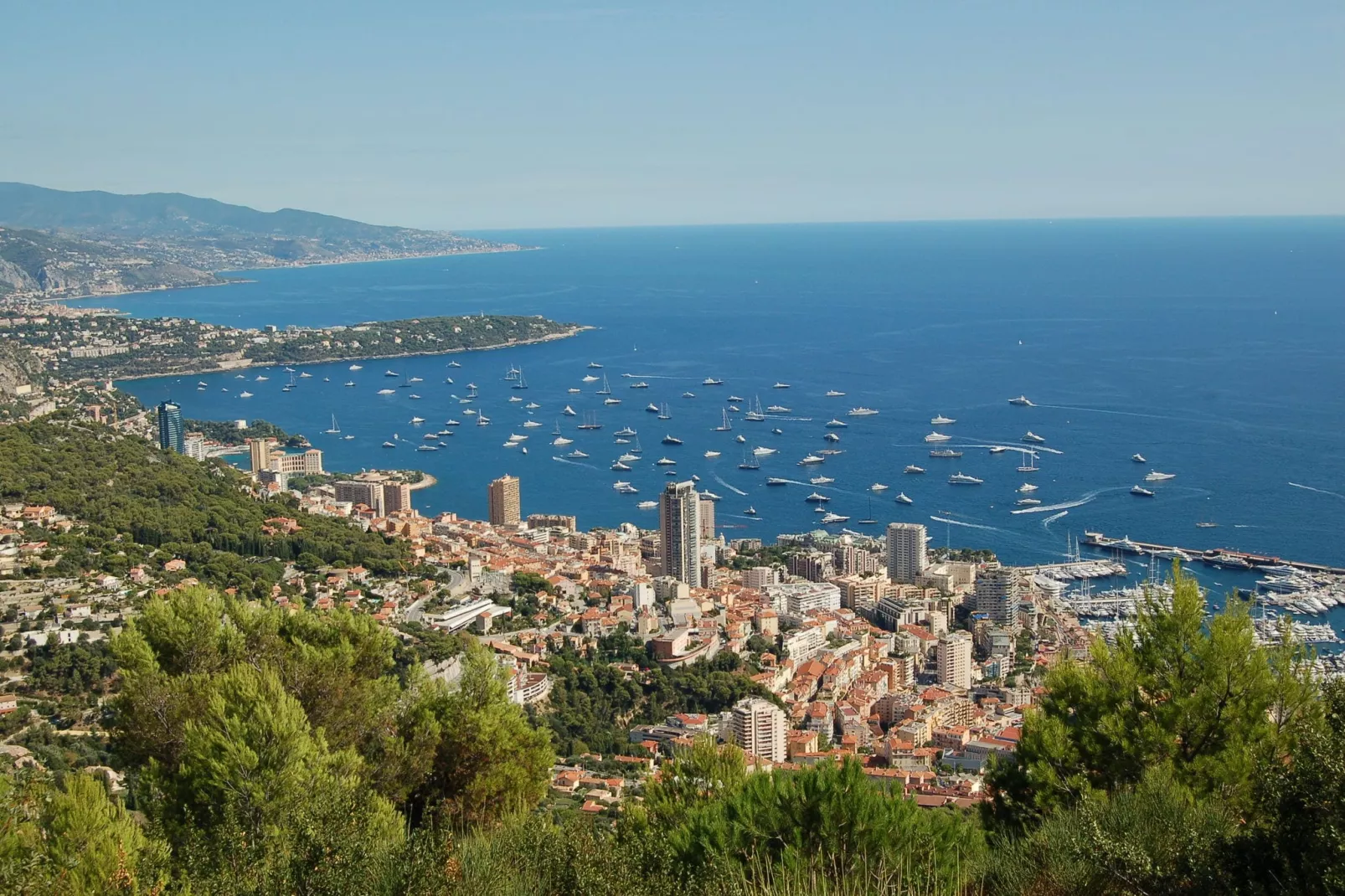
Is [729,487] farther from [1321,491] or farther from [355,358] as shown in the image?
[355,358]

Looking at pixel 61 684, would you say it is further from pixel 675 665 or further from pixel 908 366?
pixel 908 366

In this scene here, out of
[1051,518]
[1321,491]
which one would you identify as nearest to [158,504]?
[1051,518]

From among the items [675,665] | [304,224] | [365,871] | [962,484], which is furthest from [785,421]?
[304,224]

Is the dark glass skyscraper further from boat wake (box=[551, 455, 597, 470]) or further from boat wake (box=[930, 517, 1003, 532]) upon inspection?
boat wake (box=[930, 517, 1003, 532])

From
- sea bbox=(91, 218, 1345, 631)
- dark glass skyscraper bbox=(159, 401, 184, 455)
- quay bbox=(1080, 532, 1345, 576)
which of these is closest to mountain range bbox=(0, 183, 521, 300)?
sea bbox=(91, 218, 1345, 631)

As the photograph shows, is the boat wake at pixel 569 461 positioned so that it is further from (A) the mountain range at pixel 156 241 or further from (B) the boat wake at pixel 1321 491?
(A) the mountain range at pixel 156 241

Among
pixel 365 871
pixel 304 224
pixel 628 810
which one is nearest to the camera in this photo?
pixel 365 871
